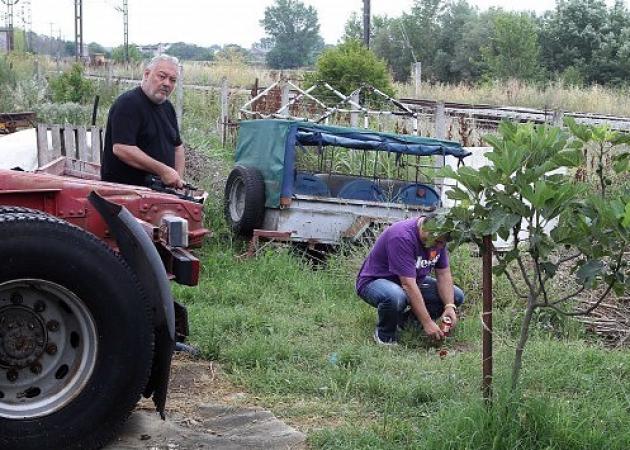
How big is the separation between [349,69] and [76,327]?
49.2 feet

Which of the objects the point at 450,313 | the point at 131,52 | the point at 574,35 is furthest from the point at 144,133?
the point at 131,52

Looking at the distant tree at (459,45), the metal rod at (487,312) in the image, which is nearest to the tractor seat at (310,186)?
the metal rod at (487,312)

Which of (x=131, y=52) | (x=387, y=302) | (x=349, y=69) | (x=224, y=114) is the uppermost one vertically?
(x=131, y=52)

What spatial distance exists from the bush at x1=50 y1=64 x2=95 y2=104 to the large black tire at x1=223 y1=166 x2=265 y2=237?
15.0 metres

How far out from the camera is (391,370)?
5770mm

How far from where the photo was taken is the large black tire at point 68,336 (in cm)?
394

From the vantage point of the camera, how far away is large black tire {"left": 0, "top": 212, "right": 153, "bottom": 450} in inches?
155

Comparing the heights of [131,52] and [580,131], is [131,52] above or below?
above

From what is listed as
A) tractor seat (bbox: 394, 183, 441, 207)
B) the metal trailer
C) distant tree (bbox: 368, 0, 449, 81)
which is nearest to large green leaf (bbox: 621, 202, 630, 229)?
the metal trailer

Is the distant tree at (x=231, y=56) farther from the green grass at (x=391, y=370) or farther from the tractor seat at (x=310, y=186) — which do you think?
the green grass at (x=391, y=370)

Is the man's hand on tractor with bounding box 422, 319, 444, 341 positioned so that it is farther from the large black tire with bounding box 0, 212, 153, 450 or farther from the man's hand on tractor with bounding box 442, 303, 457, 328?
the large black tire with bounding box 0, 212, 153, 450

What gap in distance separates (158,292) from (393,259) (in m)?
2.75

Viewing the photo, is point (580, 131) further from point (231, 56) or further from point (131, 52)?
point (131, 52)

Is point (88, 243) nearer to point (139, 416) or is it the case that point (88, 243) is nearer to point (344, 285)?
point (139, 416)
